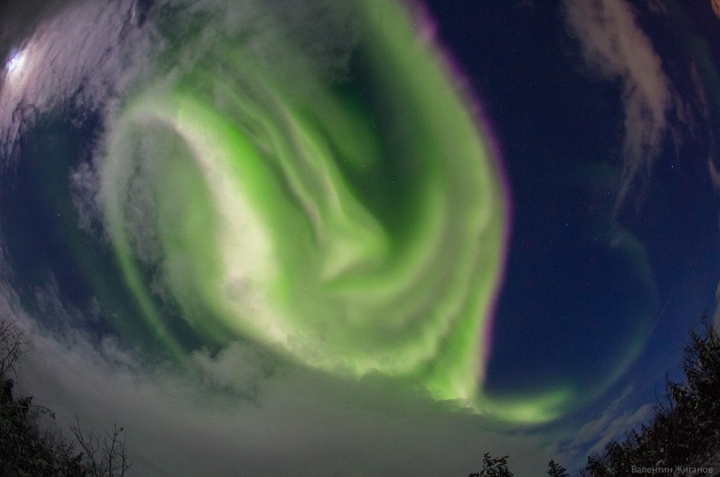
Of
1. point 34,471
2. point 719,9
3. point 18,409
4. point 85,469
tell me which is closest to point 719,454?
point 719,9

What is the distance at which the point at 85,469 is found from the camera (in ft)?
50.4

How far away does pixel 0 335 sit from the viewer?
49.7 ft

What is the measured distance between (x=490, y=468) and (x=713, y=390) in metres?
9.07

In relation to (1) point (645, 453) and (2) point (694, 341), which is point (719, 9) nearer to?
(2) point (694, 341)

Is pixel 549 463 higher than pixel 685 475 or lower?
higher

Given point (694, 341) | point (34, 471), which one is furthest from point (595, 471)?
point (34, 471)

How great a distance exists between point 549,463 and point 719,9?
2315cm

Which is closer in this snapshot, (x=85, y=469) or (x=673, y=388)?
(x=673, y=388)

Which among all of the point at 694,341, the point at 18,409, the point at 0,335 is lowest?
the point at 18,409

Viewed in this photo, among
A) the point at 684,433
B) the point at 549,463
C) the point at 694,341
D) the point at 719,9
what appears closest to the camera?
the point at 684,433

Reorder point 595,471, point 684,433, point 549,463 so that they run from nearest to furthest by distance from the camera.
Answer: point 684,433 < point 595,471 < point 549,463

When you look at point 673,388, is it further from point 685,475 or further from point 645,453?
point 645,453

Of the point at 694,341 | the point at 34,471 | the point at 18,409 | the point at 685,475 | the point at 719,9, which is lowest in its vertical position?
the point at 34,471

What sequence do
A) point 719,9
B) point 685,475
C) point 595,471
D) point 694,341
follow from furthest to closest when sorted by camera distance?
point 595,471 < point 719,9 < point 694,341 < point 685,475
